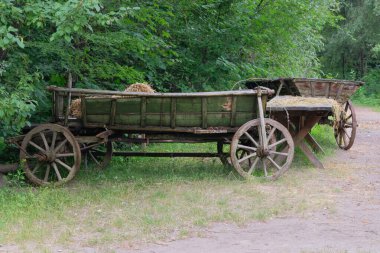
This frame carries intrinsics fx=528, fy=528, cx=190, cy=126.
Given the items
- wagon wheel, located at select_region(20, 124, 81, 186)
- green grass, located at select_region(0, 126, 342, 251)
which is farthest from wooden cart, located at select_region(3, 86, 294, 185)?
green grass, located at select_region(0, 126, 342, 251)

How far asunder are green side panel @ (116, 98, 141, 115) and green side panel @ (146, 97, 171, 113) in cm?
16

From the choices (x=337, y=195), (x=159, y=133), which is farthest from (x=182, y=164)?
(x=337, y=195)

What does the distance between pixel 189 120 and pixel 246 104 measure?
943mm

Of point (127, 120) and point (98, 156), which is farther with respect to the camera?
point (98, 156)

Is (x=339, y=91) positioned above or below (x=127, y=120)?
above

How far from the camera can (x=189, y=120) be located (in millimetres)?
8336

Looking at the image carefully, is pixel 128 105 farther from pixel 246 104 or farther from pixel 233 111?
pixel 246 104

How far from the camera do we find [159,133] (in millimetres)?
8500

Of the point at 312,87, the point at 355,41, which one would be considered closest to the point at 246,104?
the point at 312,87

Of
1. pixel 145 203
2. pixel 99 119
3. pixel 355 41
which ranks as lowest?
pixel 145 203

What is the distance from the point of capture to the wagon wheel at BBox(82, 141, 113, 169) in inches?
366

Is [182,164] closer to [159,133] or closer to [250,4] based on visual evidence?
[159,133]

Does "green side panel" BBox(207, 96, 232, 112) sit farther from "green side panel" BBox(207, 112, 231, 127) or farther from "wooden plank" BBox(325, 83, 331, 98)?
"wooden plank" BBox(325, 83, 331, 98)

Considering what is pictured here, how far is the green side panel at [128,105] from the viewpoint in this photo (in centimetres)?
826
